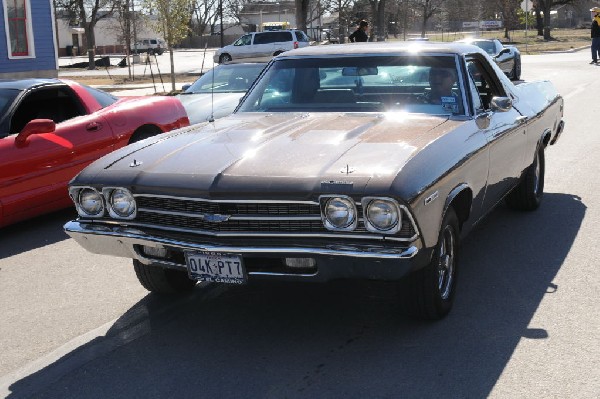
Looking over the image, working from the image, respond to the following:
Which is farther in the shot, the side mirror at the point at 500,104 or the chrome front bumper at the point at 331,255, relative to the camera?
the side mirror at the point at 500,104

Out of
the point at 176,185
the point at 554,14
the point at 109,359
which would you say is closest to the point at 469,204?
the point at 176,185

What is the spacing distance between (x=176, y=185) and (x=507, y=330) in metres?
1.98

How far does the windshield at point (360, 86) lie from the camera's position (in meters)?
5.59

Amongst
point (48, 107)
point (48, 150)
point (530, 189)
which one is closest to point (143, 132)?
point (48, 107)

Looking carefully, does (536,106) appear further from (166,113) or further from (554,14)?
(554,14)

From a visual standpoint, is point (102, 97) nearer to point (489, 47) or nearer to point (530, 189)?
point (530, 189)

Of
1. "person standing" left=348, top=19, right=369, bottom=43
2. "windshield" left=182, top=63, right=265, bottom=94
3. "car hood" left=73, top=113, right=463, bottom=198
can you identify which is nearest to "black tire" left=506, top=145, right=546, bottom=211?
"car hood" left=73, top=113, right=463, bottom=198

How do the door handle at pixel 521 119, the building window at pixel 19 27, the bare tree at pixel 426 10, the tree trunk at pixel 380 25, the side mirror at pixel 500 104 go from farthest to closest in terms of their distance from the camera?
the bare tree at pixel 426 10
the tree trunk at pixel 380 25
the building window at pixel 19 27
the door handle at pixel 521 119
the side mirror at pixel 500 104

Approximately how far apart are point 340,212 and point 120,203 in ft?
4.25

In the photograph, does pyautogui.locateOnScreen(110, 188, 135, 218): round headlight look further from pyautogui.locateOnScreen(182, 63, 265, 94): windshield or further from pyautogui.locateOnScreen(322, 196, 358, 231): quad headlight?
pyautogui.locateOnScreen(182, 63, 265, 94): windshield

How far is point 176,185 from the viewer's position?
4332mm

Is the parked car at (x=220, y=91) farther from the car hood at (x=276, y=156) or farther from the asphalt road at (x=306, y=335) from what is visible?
the car hood at (x=276, y=156)

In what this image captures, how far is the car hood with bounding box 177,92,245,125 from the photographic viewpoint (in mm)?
10695

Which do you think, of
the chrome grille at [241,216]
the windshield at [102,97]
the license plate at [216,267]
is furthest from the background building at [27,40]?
the license plate at [216,267]
